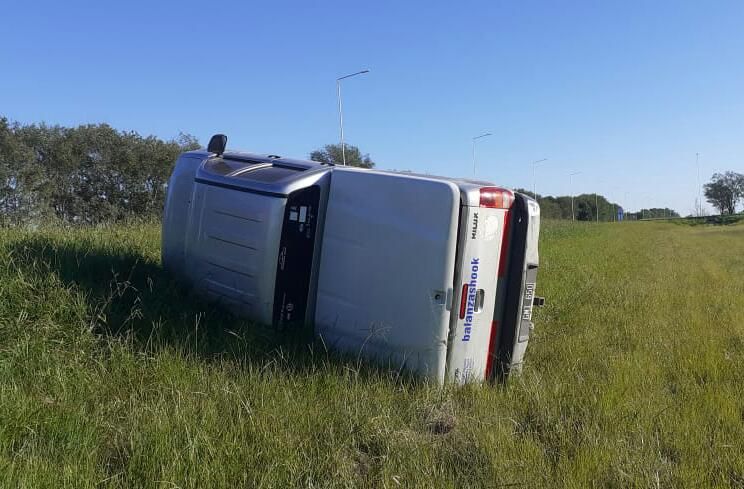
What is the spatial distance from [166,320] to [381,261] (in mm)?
1740

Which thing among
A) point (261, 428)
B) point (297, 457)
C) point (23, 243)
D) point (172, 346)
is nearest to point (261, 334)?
point (172, 346)

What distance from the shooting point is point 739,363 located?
5055mm

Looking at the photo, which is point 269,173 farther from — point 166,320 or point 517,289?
point 517,289

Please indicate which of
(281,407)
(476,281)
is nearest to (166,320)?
(281,407)

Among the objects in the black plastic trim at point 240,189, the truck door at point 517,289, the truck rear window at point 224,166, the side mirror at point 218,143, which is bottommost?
the truck door at point 517,289

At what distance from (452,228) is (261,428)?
1737 millimetres

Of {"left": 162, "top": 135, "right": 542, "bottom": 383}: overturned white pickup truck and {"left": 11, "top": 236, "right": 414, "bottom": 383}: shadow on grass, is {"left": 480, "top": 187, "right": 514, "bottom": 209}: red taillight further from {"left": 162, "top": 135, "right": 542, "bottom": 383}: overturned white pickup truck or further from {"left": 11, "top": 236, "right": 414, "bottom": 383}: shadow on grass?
{"left": 11, "top": 236, "right": 414, "bottom": 383}: shadow on grass

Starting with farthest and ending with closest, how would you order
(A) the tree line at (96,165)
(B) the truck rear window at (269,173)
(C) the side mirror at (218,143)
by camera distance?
(A) the tree line at (96,165) < (C) the side mirror at (218,143) < (B) the truck rear window at (269,173)

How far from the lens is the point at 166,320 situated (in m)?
4.51

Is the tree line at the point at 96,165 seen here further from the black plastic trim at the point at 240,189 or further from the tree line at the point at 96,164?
the black plastic trim at the point at 240,189

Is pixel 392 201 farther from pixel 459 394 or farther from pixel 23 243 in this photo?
pixel 23 243

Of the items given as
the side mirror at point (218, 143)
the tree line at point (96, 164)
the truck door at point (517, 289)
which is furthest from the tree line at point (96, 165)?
the truck door at point (517, 289)

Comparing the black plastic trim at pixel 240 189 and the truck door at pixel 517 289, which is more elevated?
the black plastic trim at pixel 240 189

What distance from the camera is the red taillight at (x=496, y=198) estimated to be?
404 centimetres
